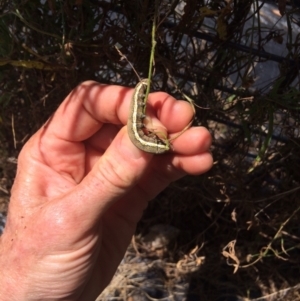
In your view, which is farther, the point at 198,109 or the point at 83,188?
the point at 198,109

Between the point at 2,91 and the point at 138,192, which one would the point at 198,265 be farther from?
the point at 2,91

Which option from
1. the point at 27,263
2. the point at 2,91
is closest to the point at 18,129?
the point at 2,91

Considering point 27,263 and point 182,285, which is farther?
point 182,285

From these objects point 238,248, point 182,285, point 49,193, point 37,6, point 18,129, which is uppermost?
point 37,6

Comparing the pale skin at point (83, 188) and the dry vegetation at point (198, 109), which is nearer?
the pale skin at point (83, 188)
